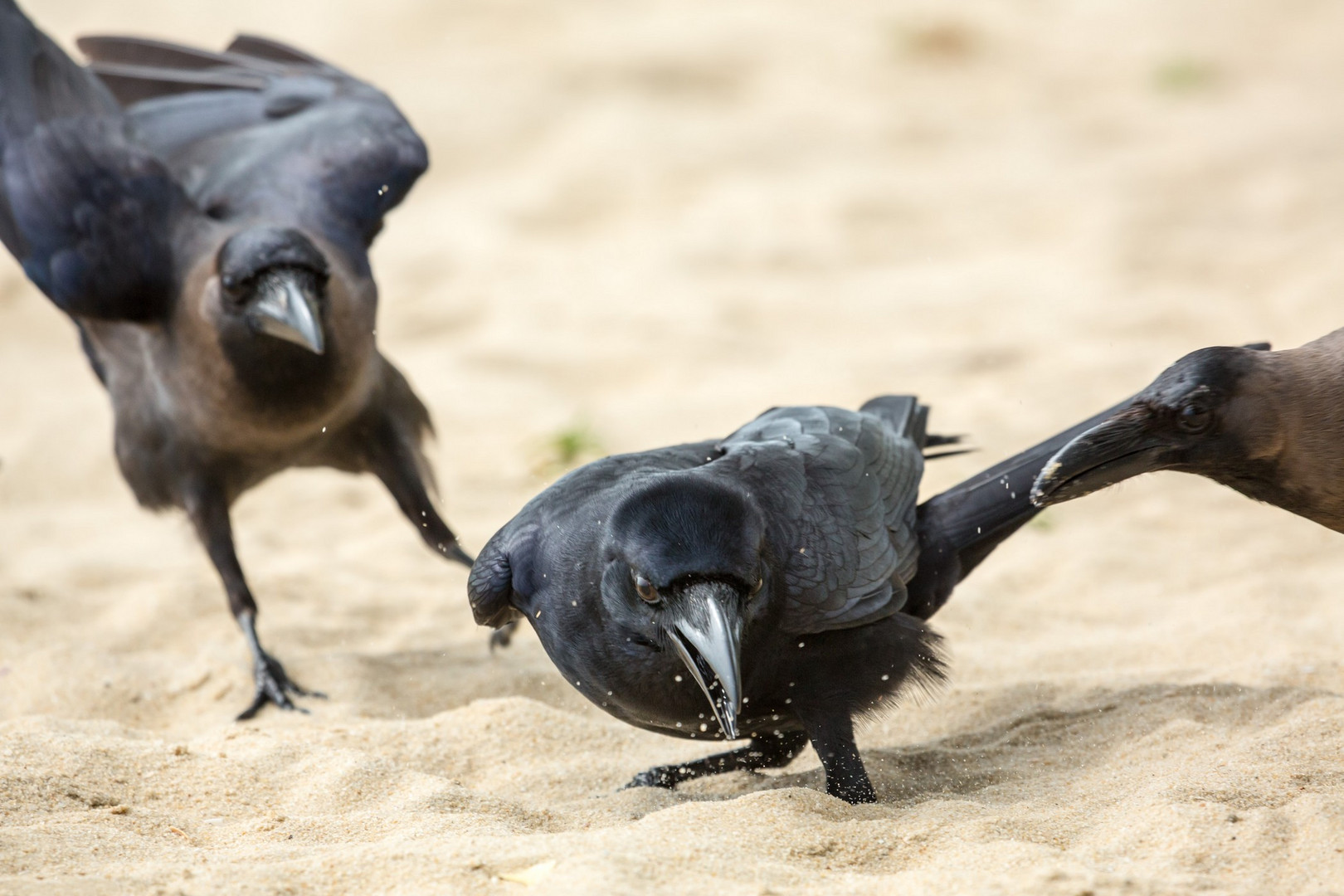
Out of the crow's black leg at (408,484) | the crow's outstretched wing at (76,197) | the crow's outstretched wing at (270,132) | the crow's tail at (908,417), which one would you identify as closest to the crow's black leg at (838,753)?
the crow's tail at (908,417)

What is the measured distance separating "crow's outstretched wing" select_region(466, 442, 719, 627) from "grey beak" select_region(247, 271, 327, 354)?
1057 millimetres

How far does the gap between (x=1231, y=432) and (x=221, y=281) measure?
114 inches

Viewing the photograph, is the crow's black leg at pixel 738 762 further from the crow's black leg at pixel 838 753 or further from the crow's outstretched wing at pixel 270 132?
the crow's outstretched wing at pixel 270 132

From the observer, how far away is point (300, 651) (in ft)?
14.9

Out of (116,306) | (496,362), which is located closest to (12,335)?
(496,362)

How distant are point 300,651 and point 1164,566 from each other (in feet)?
10.0

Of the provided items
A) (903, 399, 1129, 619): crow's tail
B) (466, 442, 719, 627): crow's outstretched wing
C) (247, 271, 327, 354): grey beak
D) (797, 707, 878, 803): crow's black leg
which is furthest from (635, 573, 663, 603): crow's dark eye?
(247, 271, 327, 354): grey beak

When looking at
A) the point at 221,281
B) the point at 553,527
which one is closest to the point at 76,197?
the point at 221,281

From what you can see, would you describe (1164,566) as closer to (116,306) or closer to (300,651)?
(300,651)

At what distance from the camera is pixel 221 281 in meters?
Answer: 4.08

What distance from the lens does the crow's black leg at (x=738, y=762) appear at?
337 centimetres

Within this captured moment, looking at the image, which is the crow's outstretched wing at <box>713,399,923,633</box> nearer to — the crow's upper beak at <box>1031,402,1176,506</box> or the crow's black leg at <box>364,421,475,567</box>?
the crow's upper beak at <box>1031,402,1176,506</box>

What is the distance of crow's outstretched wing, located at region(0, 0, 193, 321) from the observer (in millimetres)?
4234

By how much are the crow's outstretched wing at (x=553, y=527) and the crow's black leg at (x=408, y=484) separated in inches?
57.9
